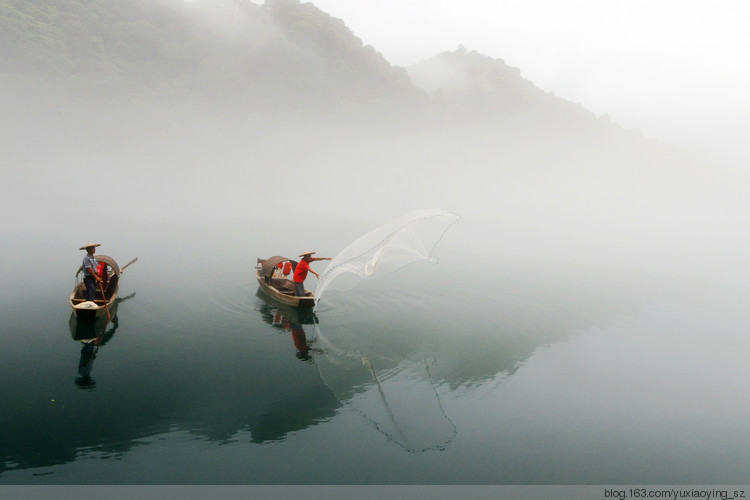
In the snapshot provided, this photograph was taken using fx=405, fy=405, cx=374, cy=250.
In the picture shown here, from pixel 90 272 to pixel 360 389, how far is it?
1199 cm

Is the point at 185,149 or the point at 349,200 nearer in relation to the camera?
the point at 185,149

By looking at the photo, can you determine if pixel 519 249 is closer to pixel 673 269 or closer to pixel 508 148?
pixel 673 269

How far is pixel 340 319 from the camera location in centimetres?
1973

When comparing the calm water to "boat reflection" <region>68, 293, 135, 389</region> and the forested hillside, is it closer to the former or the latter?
"boat reflection" <region>68, 293, 135, 389</region>

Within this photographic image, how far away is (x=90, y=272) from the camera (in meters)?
16.4

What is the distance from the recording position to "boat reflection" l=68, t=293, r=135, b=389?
41.1ft

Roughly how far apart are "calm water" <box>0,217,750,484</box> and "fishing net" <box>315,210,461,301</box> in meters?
2.99

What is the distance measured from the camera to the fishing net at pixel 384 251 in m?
14.7

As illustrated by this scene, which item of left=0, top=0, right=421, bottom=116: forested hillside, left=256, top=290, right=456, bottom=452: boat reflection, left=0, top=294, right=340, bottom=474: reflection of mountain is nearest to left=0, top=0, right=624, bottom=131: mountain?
left=0, top=0, right=421, bottom=116: forested hillside

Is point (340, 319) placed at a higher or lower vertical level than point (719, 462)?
higher

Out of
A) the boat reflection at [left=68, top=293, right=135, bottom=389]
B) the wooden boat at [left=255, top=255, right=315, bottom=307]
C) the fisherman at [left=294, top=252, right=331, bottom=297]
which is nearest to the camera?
the boat reflection at [left=68, top=293, right=135, bottom=389]

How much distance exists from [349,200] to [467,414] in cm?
10095

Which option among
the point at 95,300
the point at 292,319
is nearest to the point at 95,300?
the point at 95,300

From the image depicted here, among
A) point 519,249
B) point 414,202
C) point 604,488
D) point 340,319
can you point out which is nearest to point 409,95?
point 414,202
